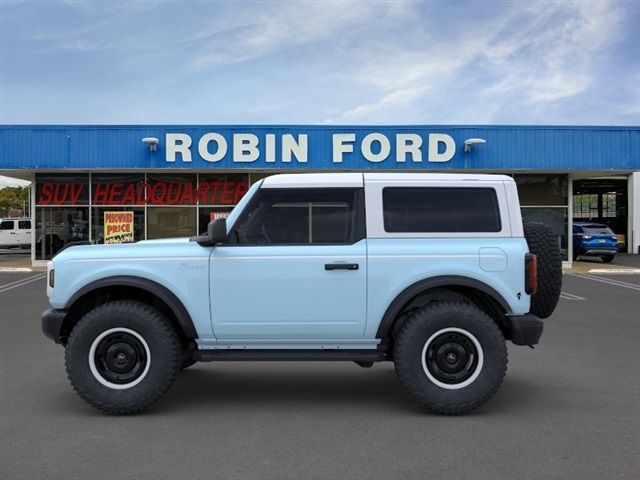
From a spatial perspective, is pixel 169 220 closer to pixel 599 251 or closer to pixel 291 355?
pixel 599 251

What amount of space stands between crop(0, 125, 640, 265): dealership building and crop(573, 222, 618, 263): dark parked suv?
10.8 feet

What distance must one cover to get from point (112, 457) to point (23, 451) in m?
0.65

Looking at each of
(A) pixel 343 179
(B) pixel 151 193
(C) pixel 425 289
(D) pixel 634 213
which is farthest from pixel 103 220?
(D) pixel 634 213

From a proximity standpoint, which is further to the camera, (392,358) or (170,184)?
(170,184)

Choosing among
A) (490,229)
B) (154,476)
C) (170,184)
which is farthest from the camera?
(170,184)

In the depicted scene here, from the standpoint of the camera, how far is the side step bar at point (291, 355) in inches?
198

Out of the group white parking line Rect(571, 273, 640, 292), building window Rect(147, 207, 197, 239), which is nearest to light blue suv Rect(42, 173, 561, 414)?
white parking line Rect(571, 273, 640, 292)

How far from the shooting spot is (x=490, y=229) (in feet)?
16.7

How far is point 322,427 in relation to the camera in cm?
473

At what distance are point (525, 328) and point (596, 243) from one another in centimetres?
2139

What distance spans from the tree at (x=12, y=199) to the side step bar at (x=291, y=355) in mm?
94691

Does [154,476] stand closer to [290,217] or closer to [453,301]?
[290,217]

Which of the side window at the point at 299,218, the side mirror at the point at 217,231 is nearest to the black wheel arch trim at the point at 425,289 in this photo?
the side window at the point at 299,218

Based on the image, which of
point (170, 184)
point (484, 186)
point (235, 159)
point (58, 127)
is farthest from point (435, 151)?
point (484, 186)
